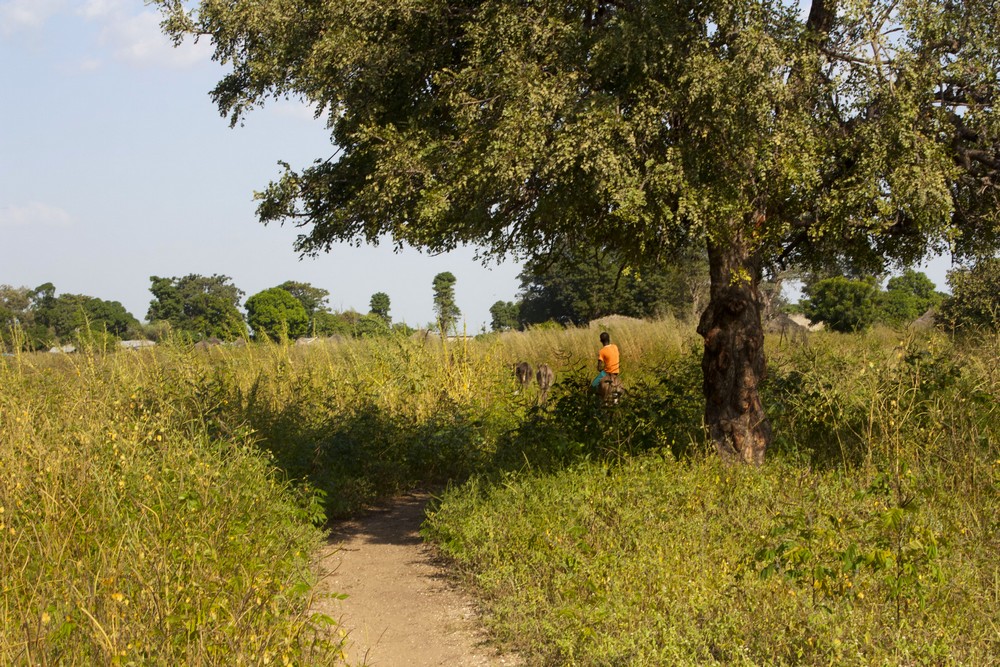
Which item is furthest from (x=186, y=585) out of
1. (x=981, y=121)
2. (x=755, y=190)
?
(x=981, y=121)

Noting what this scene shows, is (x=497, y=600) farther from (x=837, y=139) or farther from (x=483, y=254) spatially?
(x=837, y=139)

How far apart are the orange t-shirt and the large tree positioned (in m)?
5.77

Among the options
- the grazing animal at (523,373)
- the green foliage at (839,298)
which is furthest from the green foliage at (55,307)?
the green foliage at (839,298)

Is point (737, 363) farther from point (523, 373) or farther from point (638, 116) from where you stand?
point (523, 373)

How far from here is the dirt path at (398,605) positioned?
617cm

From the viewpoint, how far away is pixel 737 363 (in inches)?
375

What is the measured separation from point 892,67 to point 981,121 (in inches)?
36.7

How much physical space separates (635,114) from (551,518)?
3.58 metres

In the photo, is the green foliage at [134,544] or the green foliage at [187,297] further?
the green foliage at [187,297]

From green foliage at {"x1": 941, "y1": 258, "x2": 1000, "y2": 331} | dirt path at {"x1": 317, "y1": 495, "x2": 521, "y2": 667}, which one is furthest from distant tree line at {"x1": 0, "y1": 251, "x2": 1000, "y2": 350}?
dirt path at {"x1": 317, "y1": 495, "x2": 521, "y2": 667}

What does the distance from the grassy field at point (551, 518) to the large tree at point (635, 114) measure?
5.57ft

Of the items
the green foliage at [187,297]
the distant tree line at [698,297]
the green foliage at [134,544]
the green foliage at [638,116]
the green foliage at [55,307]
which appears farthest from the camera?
the green foliage at [187,297]

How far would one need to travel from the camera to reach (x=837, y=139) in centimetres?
809

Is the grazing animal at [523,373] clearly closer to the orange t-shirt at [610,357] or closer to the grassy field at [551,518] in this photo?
the orange t-shirt at [610,357]
